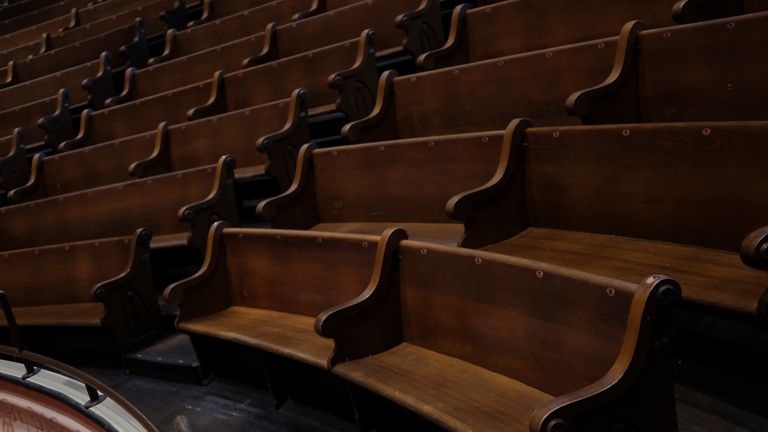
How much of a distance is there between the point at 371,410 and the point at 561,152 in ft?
0.74

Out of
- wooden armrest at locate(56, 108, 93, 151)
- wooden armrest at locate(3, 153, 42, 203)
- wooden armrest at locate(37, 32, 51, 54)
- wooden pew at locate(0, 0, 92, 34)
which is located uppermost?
wooden pew at locate(0, 0, 92, 34)

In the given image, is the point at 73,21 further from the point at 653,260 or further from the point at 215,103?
the point at 653,260

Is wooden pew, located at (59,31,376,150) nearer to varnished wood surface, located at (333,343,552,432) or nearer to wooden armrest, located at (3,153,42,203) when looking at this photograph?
wooden armrest, located at (3,153,42,203)

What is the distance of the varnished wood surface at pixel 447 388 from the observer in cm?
37

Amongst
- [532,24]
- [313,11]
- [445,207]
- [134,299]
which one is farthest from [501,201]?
[313,11]

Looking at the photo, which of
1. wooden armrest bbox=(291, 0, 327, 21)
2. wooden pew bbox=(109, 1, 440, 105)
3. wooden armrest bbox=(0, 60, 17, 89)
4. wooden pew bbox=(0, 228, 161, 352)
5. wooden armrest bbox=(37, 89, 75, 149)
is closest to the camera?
wooden pew bbox=(0, 228, 161, 352)

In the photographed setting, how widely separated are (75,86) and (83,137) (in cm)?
24

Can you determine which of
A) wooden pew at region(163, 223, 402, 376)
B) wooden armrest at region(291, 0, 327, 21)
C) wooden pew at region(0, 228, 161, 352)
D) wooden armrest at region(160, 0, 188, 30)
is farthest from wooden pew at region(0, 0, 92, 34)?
wooden pew at region(163, 223, 402, 376)

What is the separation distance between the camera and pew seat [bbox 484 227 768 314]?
36 centimetres

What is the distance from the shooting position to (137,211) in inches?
32.3

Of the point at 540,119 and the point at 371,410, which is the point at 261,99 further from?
the point at 371,410

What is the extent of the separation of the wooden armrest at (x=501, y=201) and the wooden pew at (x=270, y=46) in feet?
1.27

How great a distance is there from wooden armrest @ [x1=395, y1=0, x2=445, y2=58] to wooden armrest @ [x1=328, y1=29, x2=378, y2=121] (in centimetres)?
4

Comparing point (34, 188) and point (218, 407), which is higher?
point (34, 188)
